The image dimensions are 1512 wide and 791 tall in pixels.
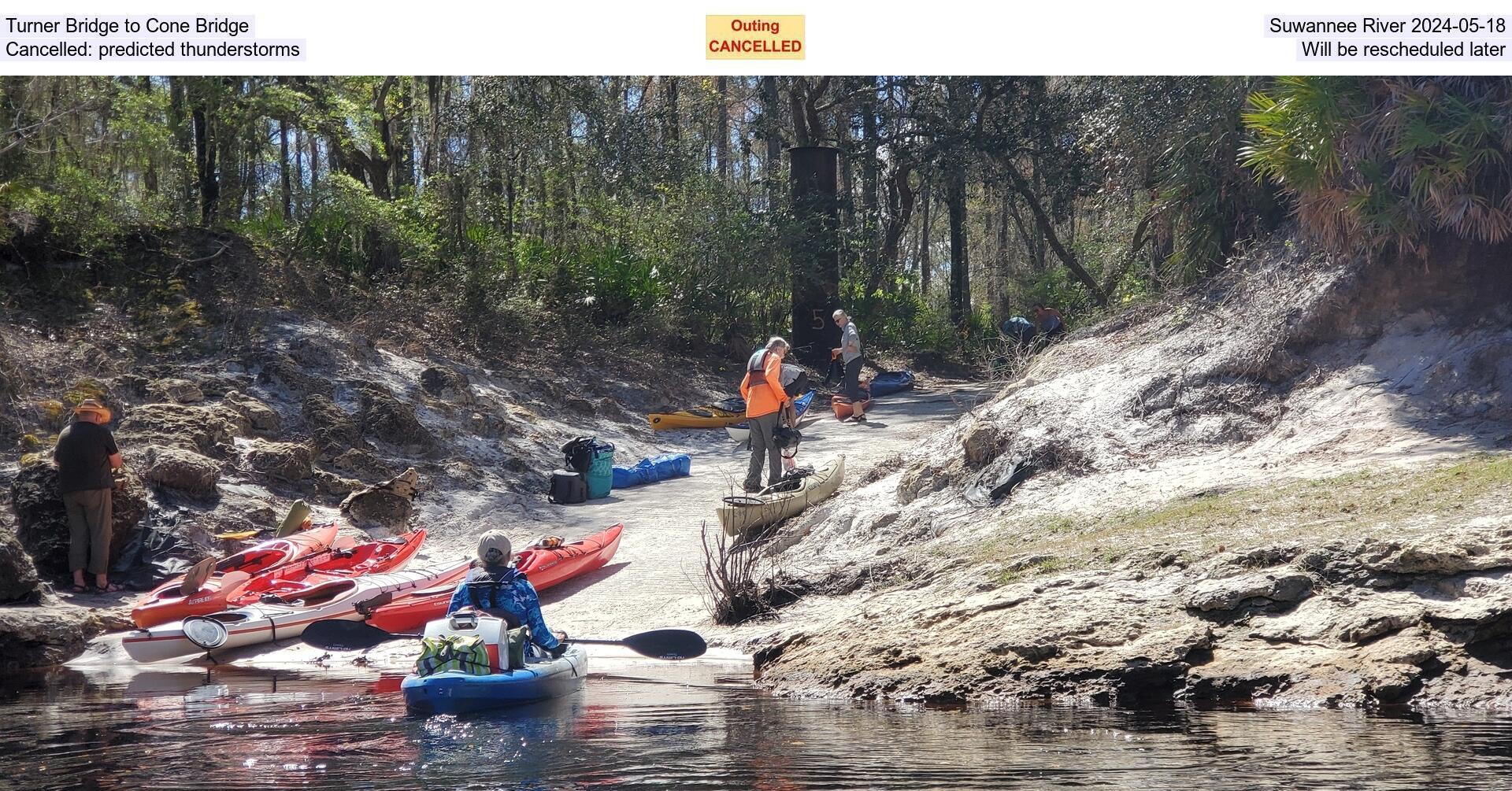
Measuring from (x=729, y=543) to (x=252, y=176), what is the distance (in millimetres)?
14140

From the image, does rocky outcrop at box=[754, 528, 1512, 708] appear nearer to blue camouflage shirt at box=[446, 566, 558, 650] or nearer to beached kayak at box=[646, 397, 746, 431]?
blue camouflage shirt at box=[446, 566, 558, 650]

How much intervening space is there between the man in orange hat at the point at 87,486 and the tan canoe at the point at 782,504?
5702 millimetres

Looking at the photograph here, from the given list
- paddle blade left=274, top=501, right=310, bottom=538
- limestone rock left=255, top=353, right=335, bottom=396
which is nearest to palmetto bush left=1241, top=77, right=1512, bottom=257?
paddle blade left=274, top=501, right=310, bottom=538

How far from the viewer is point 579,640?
1031 centimetres

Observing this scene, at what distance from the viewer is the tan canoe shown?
44.6 ft

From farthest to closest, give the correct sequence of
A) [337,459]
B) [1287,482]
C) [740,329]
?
1. [740,329]
2. [337,459]
3. [1287,482]

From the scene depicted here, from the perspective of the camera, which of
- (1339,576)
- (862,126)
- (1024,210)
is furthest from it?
(1024,210)

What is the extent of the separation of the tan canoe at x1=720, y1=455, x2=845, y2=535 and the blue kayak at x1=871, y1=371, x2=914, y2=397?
32.2 ft

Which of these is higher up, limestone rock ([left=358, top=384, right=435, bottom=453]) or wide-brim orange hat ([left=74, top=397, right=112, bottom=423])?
wide-brim orange hat ([left=74, top=397, right=112, bottom=423])

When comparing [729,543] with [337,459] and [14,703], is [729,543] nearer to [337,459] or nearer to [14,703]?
[337,459]

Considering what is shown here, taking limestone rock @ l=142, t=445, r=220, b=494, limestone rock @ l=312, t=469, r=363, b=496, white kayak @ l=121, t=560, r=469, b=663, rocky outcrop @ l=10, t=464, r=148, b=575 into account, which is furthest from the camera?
limestone rock @ l=312, t=469, r=363, b=496

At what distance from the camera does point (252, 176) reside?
2416 cm

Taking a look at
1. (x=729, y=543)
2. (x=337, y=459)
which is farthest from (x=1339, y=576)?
(x=337, y=459)

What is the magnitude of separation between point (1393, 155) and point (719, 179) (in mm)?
17512
